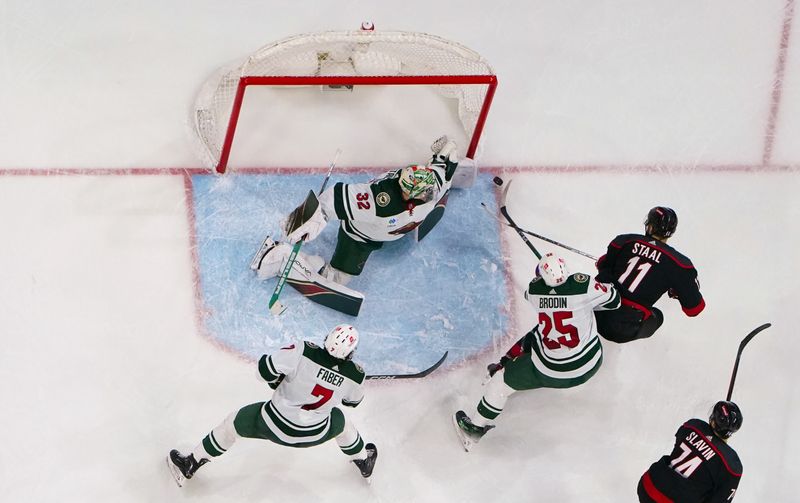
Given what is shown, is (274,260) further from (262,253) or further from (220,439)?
(220,439)

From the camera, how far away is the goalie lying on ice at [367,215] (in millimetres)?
4840

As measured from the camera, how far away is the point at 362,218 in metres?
4.89

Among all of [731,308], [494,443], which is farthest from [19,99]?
[731,308]

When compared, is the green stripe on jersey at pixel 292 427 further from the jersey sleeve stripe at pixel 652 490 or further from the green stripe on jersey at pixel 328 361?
the jersey sleeve stripe at pixel 652 490

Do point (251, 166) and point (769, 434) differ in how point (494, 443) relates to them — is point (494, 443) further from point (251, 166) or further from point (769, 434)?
point (251, 166)

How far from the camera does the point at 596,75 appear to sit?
5.86m

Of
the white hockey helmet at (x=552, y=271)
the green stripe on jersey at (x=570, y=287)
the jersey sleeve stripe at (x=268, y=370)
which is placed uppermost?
the white hockey helmet at (x=552, y=271)

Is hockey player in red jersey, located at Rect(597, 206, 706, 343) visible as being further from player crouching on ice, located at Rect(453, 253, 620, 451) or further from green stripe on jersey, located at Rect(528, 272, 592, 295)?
green stripe on jersey, located at Rect(528, 272, 592, 295)

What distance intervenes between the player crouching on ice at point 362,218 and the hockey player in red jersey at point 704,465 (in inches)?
57.0

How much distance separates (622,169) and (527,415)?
53.9 inches

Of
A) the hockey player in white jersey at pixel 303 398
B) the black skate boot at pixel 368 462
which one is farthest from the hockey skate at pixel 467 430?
the hockey player in white jersey at pixel 303 398

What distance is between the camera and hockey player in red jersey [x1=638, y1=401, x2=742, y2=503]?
430 cm

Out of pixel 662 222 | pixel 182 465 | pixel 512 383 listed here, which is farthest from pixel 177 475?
pixel 662 222

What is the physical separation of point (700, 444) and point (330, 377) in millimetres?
1442
